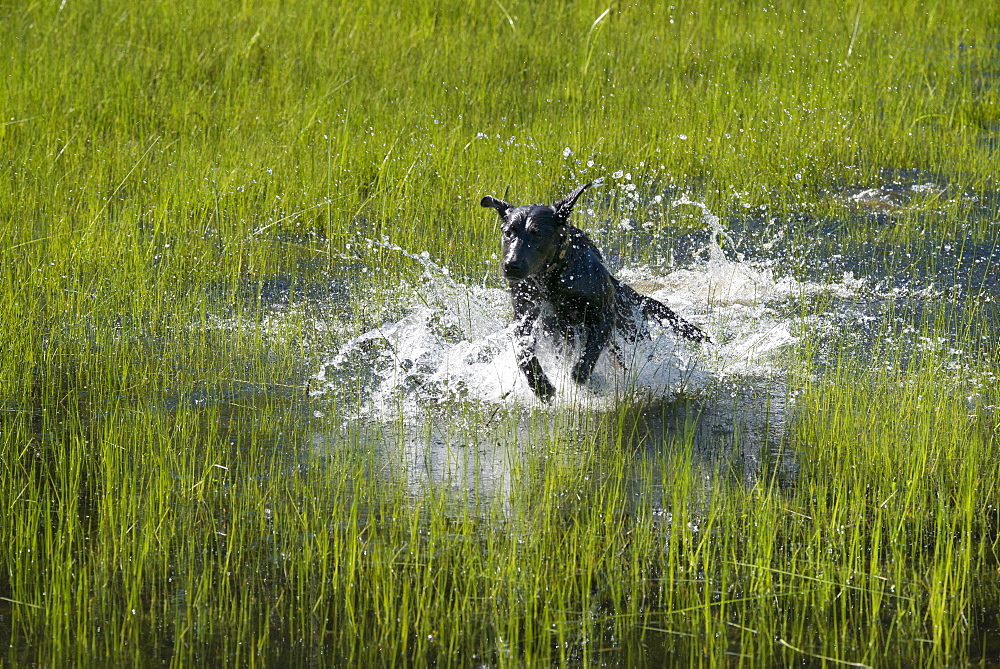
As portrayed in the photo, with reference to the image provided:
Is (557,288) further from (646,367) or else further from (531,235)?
(646,367)

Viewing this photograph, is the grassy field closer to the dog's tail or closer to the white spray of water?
the white spray of water

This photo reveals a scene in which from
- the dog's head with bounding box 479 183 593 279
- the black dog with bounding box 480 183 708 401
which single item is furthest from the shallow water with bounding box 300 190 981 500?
the dog's head with bounding box 479 183 593 279

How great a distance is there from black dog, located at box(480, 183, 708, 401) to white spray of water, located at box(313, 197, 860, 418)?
0.12 m

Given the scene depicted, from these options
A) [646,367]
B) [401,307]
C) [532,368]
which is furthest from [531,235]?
[401,307]

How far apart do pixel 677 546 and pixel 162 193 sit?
17.4 feet

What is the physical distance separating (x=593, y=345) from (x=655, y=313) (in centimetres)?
74

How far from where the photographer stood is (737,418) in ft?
17.8

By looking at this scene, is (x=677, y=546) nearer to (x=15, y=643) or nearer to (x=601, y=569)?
(x=601, y=569)

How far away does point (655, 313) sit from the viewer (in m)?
6.56

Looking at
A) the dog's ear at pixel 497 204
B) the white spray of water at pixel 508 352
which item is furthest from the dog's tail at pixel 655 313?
the dog's ear at pixel 497 204

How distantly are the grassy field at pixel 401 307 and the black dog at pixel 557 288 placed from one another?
0.42m

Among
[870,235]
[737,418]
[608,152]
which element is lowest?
[737,418]

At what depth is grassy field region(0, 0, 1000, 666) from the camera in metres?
3.67

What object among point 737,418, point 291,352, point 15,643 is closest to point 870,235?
point 737,418
